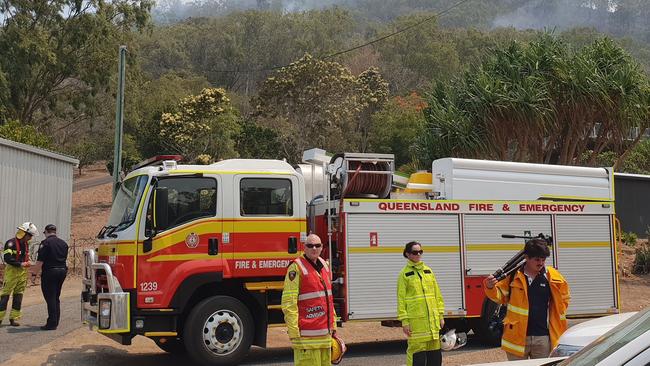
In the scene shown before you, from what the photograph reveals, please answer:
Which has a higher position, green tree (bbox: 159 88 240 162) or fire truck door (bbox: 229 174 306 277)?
green tree (bbox: 159 88 240 162)

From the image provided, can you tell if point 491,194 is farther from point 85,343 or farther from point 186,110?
point 186,110

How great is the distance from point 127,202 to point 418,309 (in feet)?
14.2

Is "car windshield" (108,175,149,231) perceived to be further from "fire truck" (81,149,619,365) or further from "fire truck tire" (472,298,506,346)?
"fire truck tire" (472,298,506,346)

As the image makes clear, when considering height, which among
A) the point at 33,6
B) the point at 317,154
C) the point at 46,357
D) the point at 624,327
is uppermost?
the point at 33,6

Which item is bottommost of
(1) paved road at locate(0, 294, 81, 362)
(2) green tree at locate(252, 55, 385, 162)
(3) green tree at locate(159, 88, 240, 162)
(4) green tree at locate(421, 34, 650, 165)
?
(1) paved road at locate(0, 294, 81, 362)

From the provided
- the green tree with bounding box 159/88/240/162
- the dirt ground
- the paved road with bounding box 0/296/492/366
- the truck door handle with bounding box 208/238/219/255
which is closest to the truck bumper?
the paved road with bounding box 0/296/492/366

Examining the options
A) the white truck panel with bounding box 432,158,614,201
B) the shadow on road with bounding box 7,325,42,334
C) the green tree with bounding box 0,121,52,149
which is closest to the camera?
the white truck panel with bounding box 432,158,614,201

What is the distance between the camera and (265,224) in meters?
9.58

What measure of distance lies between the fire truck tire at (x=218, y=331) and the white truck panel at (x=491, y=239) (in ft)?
10.9

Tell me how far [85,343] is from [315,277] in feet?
18.3

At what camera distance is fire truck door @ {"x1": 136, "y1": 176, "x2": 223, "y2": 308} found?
9016mm

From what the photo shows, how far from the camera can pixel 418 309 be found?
7004 millimetres

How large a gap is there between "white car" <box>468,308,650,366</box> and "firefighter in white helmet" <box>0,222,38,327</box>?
997 cm

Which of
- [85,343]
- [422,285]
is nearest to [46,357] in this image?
[85,343]
